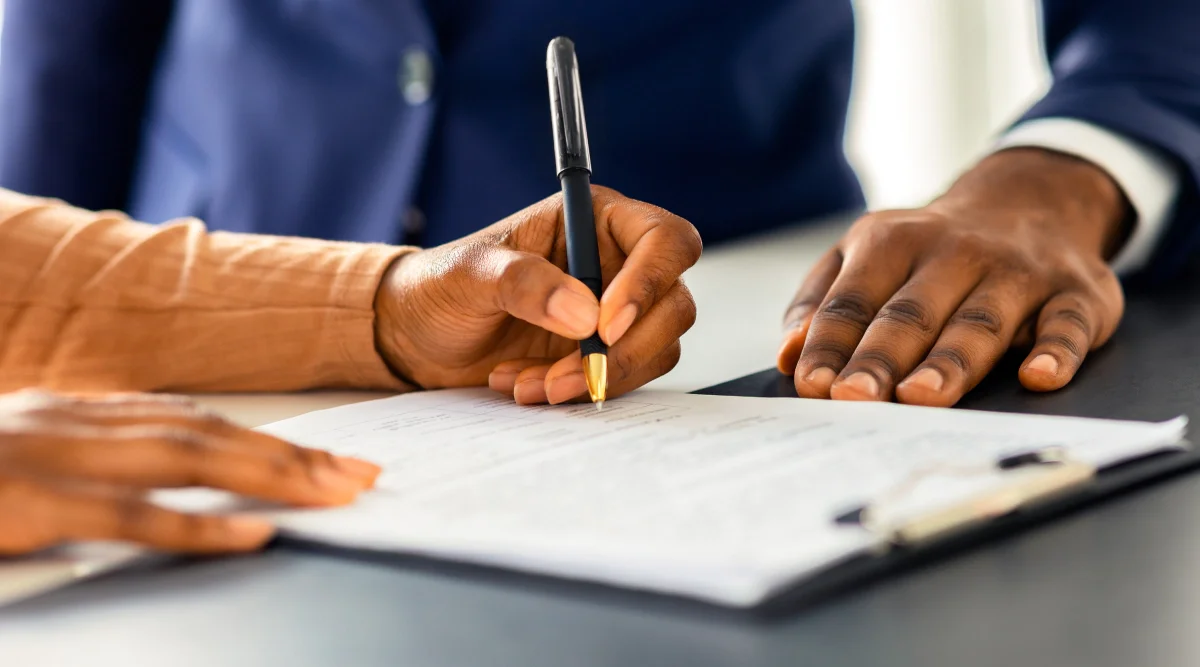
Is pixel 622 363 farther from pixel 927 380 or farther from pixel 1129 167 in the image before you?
pixel 1129 167

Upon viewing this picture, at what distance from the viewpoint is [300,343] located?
2.57 ft

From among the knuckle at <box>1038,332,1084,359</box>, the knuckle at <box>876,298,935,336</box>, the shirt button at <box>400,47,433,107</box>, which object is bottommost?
the knuckle at <box>1038,332,1084,359</box>

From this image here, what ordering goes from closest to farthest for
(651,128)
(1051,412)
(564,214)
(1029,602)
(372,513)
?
(1029,602), (372,513), (1051,412), (564,214), (651,128)

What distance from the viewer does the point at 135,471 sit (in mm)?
433

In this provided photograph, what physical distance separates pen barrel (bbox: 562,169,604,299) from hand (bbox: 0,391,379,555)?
223 mm

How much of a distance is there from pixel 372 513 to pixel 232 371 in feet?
1.31

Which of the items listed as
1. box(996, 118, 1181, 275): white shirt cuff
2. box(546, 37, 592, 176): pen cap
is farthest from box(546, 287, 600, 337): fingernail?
box(996, 118, 1181, 275): white shirt cuff

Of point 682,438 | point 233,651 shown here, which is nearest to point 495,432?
point 682,438

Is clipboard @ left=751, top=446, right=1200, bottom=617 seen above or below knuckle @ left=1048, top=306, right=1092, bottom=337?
below

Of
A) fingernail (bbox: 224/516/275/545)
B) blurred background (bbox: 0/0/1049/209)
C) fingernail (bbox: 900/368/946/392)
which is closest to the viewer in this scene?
fingernail (bbox: 224/516/275/545)

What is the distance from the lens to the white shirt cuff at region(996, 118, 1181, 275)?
0.92 m

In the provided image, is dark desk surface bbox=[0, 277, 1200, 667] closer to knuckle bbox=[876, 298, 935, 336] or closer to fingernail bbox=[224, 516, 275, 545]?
fingernail bbox=[224, 516, 275, 545]

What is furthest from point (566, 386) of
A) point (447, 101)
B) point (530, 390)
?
point (447, 101)

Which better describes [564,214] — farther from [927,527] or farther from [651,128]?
[651,128]
